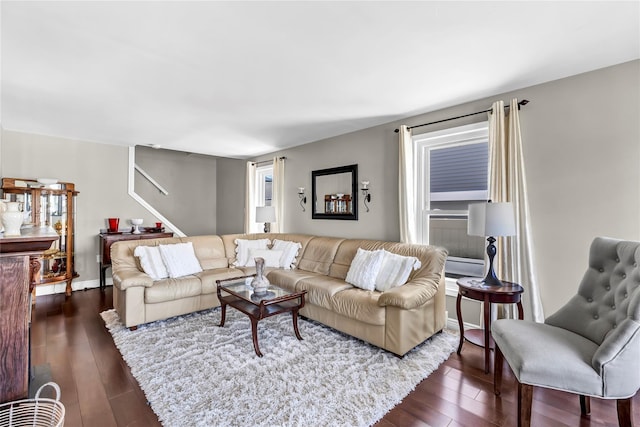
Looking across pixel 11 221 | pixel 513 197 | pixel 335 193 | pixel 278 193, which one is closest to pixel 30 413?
pixel 11 221

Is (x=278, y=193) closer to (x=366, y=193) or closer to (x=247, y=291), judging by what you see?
(x=366, y=193)

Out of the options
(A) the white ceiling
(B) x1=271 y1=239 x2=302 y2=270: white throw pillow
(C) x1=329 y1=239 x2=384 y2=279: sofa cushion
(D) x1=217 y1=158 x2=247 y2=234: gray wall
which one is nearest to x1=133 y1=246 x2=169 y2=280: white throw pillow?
(B) x1=271 y1=239 x2=302 y2=270: white throw pillow

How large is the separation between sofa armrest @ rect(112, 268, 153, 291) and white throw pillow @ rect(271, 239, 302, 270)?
5.31 feet

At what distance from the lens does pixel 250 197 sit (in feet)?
19.4

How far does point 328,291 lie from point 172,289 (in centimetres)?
176

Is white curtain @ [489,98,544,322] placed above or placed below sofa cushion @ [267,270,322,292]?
above

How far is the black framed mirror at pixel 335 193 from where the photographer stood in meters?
4.17

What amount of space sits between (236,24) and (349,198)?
2.76 meters

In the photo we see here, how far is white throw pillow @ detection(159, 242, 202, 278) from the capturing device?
3.57 meters

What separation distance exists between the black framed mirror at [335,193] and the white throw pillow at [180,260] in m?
1.90

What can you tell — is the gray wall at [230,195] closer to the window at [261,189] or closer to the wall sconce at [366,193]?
the window at [261,189]

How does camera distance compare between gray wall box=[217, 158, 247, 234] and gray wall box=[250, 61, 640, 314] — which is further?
gray wall box=[217, 158, 247, 234]

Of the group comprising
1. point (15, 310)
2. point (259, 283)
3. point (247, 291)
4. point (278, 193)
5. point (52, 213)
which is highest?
point (278, 193)

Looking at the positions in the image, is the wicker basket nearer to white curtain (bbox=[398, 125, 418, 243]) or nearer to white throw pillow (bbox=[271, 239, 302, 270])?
white throw pillow (bbox=[271, 239, 302, 270])
